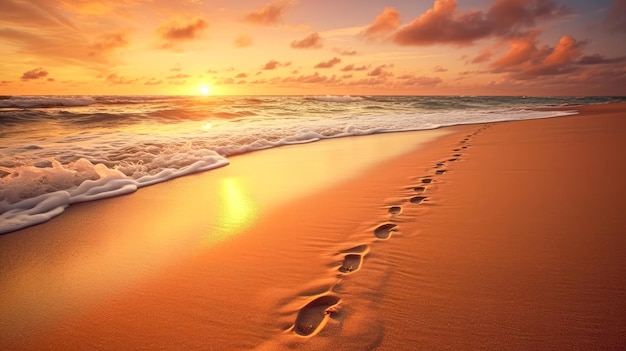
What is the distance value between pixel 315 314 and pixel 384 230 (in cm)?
132

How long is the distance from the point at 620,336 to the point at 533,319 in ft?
1.09

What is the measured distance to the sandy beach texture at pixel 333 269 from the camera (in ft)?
5.25

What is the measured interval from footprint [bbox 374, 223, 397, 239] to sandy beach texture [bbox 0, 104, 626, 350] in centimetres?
2

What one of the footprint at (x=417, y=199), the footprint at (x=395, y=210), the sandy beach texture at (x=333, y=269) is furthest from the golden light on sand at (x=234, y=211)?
the footprint at (x=417, y=199)

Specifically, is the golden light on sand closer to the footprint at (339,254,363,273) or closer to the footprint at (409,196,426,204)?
the footprint at (339,254,363,273)

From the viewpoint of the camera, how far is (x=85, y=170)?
15.9 ft

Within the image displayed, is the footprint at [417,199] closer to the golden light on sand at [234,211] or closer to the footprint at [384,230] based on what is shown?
the footprint at [384,230]

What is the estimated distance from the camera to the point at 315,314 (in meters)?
1.76

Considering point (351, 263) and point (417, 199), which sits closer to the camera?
point (351, 263)

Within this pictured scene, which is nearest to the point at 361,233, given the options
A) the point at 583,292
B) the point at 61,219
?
the point at 583,292

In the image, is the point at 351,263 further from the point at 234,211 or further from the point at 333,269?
the point at 234,211

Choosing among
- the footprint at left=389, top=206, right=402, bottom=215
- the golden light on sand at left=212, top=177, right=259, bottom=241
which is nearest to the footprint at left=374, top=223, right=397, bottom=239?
the footprint at left=389, top=206, right=402, bottom=215

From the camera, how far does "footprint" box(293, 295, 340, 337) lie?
164 cm


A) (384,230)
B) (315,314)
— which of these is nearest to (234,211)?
(384,230)
